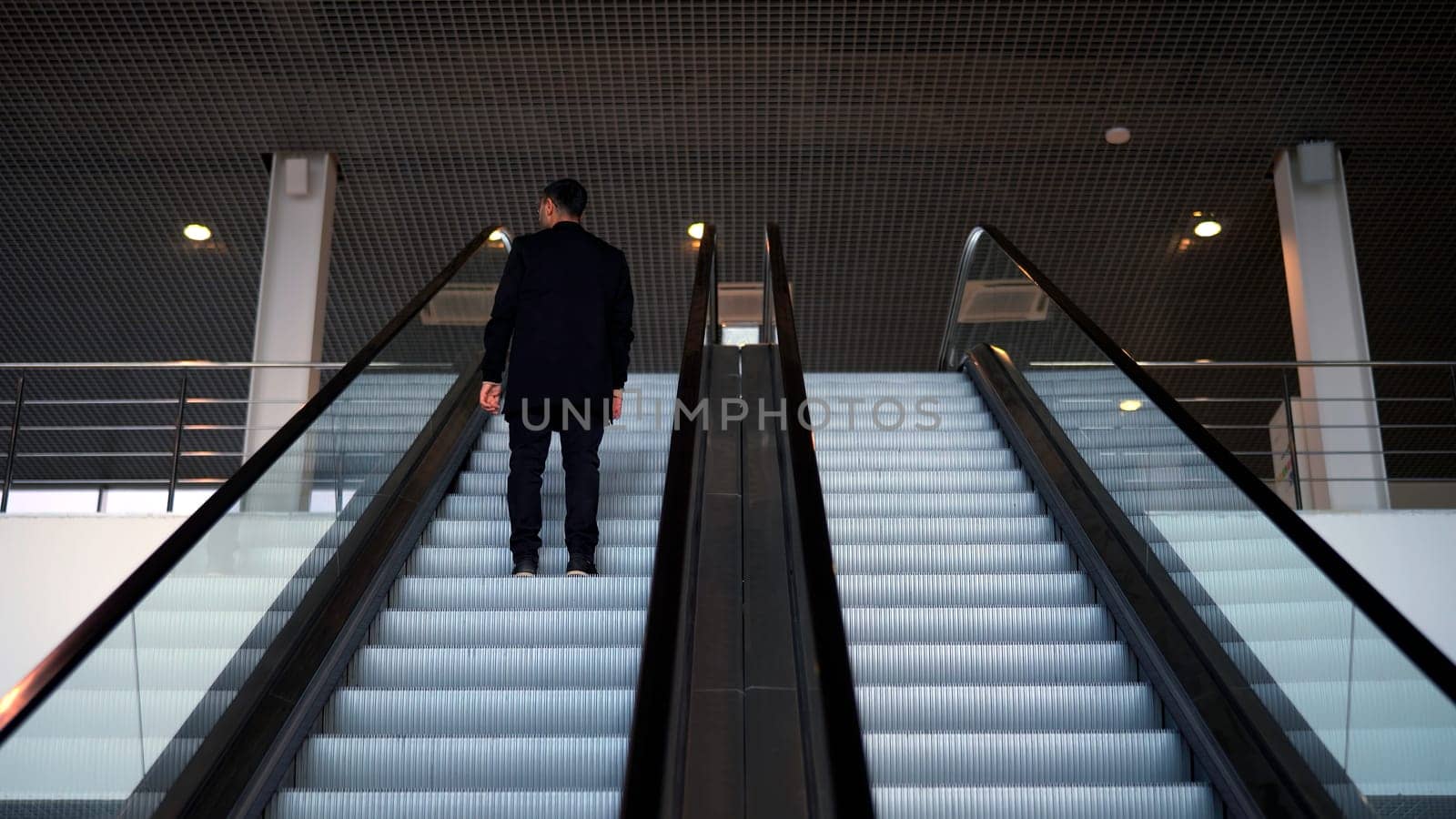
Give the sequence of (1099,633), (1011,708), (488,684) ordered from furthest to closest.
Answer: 1. (1099,633)
2. (488,684)
3. (1011,708)

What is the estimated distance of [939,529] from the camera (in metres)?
4.78

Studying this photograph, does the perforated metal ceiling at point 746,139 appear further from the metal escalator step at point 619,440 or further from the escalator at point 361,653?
the escalator at point 361,653

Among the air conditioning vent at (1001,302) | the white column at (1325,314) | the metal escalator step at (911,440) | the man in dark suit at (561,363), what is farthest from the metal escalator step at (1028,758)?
the white column at (1325,314)

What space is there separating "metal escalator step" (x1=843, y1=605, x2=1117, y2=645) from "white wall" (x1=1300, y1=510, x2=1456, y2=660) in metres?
2.93

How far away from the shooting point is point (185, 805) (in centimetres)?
285

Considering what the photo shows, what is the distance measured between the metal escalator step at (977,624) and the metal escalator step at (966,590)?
176mm

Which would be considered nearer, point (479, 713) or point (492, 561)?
point (479, 713)

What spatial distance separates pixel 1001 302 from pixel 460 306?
263cm

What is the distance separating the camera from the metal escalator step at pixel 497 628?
13.2 ft

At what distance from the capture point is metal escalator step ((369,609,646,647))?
4027mm

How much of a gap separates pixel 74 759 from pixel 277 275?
24.6 feet

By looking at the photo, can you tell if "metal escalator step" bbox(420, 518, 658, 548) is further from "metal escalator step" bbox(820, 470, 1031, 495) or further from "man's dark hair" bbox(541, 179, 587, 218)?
"man's dark hair" bbox(541, 179, 587, 218)

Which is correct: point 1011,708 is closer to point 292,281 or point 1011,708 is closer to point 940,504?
point 940,504

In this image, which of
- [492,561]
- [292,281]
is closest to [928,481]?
[492,561]
